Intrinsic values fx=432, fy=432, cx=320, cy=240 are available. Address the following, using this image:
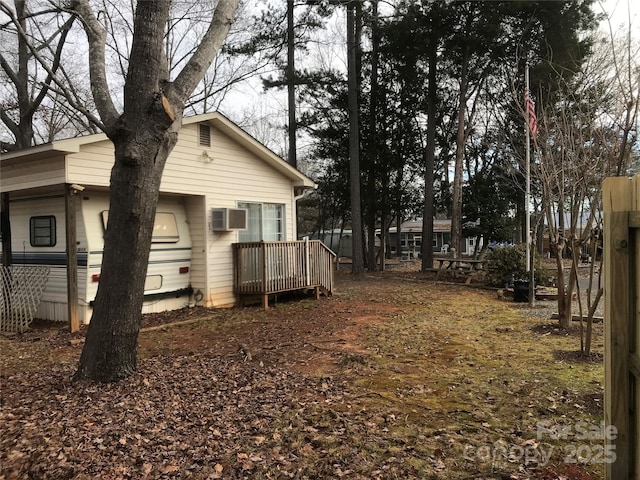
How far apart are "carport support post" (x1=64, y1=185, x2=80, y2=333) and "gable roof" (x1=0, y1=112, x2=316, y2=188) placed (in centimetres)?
66

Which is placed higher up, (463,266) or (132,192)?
(132,192)

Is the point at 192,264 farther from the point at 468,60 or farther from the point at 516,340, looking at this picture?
the point at 468,60

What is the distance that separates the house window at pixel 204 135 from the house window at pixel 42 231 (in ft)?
10.6

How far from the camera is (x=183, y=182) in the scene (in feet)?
28.9

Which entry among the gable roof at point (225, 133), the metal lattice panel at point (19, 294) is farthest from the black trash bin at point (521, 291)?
the metal lattice panel at point (19, 294)

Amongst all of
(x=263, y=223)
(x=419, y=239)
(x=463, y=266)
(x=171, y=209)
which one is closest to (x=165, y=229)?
(x=171, y=209)

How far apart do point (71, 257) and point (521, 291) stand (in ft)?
30.6

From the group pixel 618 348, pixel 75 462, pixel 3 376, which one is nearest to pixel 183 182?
pixel 3 376

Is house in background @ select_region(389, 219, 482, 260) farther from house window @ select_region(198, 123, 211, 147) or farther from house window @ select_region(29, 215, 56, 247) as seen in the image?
house window @ select_region(29, 215, 56, 247)

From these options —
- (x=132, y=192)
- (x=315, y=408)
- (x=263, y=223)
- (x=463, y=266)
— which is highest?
(x=132, y=192)

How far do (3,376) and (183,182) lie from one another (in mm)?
4870

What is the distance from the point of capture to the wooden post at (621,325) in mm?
1854

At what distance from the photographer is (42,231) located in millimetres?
8531

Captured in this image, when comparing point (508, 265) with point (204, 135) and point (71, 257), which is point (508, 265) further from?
point (71, 257)
